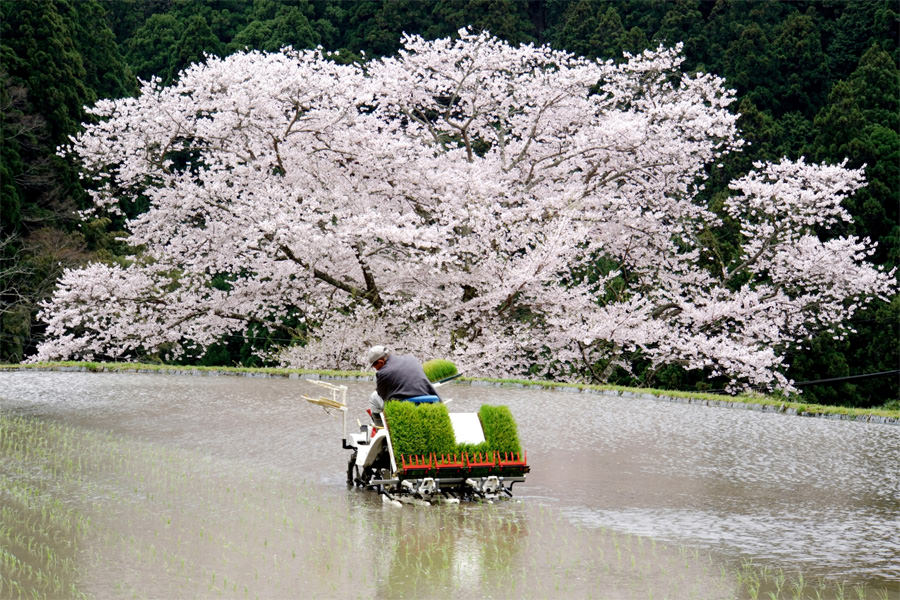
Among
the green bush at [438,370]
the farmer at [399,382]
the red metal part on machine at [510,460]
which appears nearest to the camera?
the red metal part on machine at [510,460]

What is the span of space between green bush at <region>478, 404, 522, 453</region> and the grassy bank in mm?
6751

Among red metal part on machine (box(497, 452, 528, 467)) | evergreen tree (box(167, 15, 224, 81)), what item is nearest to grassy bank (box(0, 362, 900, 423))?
red metal part on machine (box(497, 452, 528, 467))

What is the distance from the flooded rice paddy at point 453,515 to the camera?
5.48m

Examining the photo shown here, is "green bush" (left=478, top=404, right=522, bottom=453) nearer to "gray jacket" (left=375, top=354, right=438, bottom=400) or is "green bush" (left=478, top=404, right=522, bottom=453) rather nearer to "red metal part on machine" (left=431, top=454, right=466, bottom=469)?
"red metal part on machine" (left=431, top=454, right=466, bottom=469)

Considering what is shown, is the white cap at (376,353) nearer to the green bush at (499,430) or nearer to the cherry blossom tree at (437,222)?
the green bush at (499,430)

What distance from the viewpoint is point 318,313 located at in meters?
20.3

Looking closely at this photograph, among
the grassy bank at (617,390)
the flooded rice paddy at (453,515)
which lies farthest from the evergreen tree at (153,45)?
the flooded rice paddy at (453,515)

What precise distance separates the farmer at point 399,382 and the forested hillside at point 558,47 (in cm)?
1560

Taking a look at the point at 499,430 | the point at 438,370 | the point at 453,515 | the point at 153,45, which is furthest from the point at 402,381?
the point at 153,45

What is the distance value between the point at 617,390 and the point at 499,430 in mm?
7559

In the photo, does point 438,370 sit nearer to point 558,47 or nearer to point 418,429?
point 418,429

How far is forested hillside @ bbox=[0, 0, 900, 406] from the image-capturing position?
86.6 feet

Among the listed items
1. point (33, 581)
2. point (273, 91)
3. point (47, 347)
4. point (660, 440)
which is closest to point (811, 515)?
point (660, 440)

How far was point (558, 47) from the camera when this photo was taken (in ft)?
131
